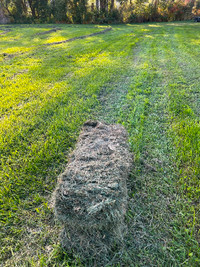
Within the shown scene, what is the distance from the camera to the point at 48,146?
2.94 meters

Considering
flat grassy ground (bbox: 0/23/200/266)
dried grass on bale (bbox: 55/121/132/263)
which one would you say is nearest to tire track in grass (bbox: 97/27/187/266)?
flat grassy ground (bbox: 0/23/200/266)

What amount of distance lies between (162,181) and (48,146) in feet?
6.45

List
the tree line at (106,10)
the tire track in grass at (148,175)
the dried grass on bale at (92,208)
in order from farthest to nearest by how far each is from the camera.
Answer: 1. the tree line at (106,10)
2. the tire track in grass at (148,175)
3. the dried grass on bale at (92,208)

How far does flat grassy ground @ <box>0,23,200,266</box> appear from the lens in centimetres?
171

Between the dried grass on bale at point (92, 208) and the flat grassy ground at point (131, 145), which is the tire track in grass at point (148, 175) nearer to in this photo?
the flat grassy ground at point (131, 145)

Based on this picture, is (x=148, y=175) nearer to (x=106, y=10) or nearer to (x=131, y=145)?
(x=131, y=145)

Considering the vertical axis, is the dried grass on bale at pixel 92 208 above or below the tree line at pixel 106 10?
below

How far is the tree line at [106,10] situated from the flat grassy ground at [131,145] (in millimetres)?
20545

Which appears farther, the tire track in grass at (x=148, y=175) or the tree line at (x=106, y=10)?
the tree line at (x=106, y=10)

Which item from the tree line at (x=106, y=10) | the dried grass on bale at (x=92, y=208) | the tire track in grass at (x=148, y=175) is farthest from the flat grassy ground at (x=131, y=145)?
the tree line at (x=106, y=10)

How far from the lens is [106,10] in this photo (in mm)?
22953

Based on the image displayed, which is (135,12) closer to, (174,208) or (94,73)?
(94,73)

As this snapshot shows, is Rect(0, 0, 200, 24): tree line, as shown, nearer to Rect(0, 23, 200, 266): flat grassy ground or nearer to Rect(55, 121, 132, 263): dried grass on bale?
Rect(0, 23, 200, 266): flat grassy ground

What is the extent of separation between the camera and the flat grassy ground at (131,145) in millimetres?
1712
